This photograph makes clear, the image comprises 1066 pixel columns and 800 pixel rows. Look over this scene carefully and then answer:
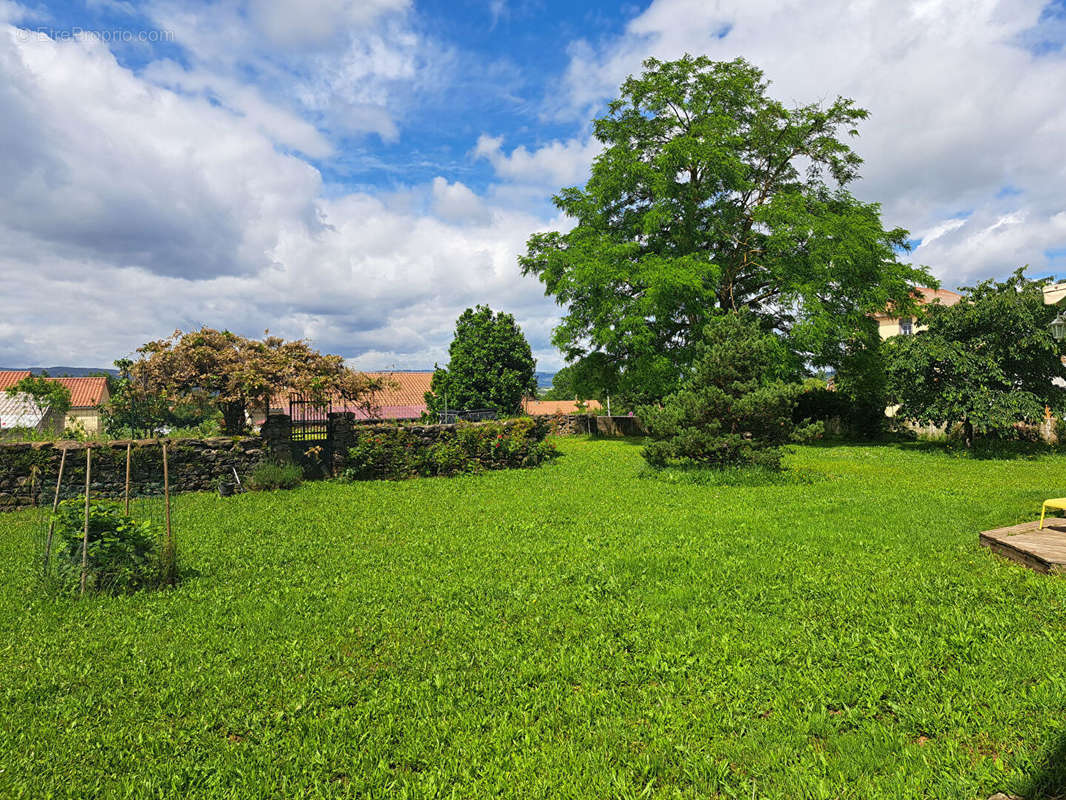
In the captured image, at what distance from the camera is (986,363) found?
14.9 meters

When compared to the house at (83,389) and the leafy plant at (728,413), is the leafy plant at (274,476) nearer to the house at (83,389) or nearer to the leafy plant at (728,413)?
the leafy plant at (728,413)

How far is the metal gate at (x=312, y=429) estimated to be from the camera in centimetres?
1279

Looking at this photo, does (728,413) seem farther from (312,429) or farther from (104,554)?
(104,554)

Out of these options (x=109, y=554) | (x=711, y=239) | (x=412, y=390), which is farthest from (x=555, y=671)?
(x=412, y=390)

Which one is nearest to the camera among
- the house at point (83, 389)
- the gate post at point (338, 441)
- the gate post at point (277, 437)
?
the gate post at point (277, 437)

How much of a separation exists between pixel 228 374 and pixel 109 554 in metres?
9.04

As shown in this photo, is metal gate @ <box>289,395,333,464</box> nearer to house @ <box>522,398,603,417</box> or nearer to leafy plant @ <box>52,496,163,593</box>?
leafy plant @ <box>52,496,163,593</box>

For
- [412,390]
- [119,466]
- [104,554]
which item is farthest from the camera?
[412,390]

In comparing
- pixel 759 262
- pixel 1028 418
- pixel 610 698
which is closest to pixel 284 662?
pixel 610 698

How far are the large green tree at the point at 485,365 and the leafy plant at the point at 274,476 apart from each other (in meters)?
33.4

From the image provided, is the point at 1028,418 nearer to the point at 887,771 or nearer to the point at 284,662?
the point at 887,771

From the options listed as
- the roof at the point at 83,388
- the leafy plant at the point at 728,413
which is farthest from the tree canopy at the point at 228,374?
the roof at the point at 83,388

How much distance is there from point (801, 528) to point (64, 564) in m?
8.74

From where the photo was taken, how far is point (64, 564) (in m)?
5.52
